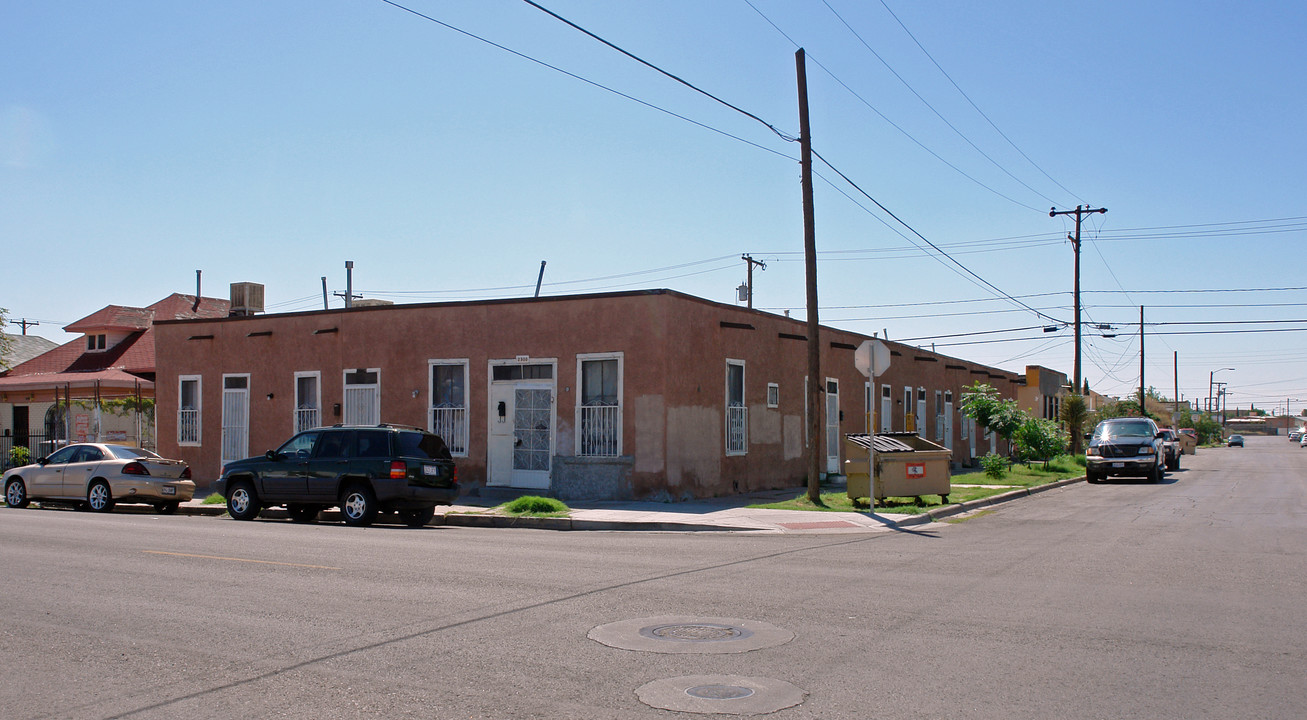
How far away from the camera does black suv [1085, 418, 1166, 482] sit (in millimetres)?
28172

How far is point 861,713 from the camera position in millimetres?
5133

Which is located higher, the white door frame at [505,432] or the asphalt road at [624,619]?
the white door frame at [505,432]

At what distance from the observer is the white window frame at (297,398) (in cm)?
2323

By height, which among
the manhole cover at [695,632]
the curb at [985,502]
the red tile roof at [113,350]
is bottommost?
the curb at [985,502]

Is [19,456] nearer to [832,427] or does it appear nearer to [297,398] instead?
[297,398]

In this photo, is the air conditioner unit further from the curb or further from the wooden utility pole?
the curb

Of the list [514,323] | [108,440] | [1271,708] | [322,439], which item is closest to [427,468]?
[322,439]

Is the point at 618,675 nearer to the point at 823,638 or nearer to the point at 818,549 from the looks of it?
the point at 823,638

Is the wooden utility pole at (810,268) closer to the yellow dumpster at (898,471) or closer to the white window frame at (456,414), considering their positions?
the yellow dumpster at (898,471)

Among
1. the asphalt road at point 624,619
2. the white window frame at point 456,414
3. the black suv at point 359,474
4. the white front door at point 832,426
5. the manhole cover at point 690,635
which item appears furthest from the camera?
the white front door at point 832,426

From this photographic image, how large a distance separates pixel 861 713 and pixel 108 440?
2951cm

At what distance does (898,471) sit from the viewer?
17453 mm

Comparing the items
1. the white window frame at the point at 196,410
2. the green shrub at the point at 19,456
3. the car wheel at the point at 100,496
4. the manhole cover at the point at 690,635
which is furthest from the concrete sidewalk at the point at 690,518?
the green shrub at the point at 19,456

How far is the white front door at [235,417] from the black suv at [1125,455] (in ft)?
75.1
